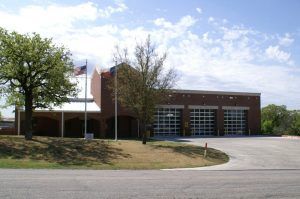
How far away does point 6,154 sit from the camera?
94.0 ft

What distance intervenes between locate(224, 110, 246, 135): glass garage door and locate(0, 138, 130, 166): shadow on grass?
31403 millimetres

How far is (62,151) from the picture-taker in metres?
30.8

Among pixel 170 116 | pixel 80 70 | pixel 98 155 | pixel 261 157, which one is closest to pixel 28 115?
pixel 80 70

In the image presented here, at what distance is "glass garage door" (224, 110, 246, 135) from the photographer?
6309 centimetres

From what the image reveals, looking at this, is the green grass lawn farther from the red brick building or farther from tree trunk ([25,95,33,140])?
the red brick building

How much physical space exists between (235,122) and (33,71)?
36331 millimetres

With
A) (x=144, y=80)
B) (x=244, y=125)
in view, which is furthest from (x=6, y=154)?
(x=244, y=125)

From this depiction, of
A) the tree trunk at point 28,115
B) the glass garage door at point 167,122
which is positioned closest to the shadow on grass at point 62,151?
the tree trunk at point 28,115

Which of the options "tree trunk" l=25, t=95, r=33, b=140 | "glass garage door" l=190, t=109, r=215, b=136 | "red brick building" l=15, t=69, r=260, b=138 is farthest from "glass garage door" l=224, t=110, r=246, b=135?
"tree trunk" l=25, t=95, r=33, b=140

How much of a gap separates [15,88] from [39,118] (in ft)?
62.1

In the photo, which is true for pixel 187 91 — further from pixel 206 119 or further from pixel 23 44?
pixel 23 44

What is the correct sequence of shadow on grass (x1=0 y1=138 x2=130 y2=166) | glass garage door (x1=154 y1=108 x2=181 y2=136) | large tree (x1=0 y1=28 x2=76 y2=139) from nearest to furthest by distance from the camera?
shadow on grass (x1=0 y1=138 x2=130 y2=166)
large tree (x1=0 y1=28 x2=76 y2=139)
glass garage door (x1=154 y1=108 x2=181 y2=136)

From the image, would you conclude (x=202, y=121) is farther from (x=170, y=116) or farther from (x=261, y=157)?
(x=261, y=157)

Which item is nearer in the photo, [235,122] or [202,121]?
[202,121]
